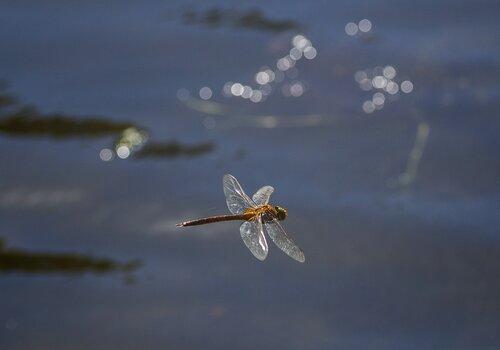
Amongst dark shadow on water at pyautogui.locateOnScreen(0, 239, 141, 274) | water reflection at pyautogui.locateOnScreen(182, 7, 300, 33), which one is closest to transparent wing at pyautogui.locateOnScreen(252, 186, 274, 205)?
dark shadow on water at pyautogui.locateOnScreen(0, 239, 141, 274)

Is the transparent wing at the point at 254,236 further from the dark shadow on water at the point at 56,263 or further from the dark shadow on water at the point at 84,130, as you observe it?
the dark shadow on water at the point at 84,130

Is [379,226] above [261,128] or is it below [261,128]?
below

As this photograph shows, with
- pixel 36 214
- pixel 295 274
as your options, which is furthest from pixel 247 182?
pixel 36 214

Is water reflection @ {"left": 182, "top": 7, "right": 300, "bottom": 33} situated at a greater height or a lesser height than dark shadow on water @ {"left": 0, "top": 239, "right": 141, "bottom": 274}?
greater

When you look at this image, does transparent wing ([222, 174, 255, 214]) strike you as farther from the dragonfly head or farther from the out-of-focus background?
the out-of-focus background

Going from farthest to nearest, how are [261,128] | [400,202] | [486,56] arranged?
[486,56], [261,128], [400,202]

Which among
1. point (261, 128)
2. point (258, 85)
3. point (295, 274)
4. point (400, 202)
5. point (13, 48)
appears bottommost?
point (295, 274)

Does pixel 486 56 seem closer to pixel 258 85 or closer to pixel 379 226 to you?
pixel 258 85

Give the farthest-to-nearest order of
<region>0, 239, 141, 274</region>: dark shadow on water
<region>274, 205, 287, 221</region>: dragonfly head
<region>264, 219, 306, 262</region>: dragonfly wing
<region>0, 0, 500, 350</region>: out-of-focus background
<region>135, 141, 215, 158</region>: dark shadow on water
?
<region>135, 141, 215, 158</region>: dark shadow on water → <region>0, 239, 141, 274</region>: dark shadow on water → <region>0, 0, 500, 350</region>: out-of-focus background → <region>274, 205, 287, 221</region>: dragonfly head → <region>264, 219, 306, 262</region>: dragonfly wing
